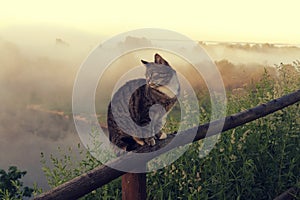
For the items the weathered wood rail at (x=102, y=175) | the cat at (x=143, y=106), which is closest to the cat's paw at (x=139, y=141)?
the cat at (x=143, y=106)

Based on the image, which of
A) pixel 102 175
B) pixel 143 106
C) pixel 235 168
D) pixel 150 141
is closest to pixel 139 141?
pixel 150 141

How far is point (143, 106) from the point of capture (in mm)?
3643

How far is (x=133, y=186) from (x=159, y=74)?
2.82 ft

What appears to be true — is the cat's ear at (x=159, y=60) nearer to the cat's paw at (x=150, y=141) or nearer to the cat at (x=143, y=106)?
the cat at (x=143, y=106)

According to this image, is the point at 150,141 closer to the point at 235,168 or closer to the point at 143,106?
the point at 143,106

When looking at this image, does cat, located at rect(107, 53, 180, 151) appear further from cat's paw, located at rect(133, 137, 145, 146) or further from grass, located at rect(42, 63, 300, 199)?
grass, located at rect(42, 63, 300, 199)

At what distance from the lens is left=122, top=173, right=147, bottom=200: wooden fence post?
3.24 metres

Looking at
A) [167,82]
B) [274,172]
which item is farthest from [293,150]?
[167,82]

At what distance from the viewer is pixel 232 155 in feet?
14.9

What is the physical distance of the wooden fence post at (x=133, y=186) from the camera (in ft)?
10.6

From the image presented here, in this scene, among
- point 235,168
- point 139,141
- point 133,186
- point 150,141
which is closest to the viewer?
point 133,186

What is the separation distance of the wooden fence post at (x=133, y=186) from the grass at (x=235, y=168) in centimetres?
87

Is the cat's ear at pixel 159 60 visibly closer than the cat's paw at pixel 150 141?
No

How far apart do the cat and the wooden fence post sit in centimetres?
35
